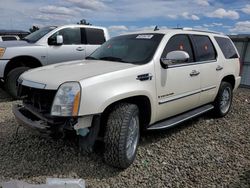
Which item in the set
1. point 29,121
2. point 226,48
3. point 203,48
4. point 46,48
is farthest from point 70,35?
point 29,121

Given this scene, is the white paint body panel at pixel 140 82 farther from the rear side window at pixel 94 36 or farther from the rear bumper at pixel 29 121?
the rear side window at pixel 94 36

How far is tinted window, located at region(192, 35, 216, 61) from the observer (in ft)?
15.8

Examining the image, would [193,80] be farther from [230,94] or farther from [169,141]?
[230,94]

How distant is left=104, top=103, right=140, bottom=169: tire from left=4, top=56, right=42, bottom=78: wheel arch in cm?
436

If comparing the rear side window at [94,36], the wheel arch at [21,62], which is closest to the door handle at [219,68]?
the rear side window at [94,36]

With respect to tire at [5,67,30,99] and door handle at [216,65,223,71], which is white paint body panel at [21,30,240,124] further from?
tire at [5,67,30,99]

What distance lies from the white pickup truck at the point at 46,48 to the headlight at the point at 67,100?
401 cm

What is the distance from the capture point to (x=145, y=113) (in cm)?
377

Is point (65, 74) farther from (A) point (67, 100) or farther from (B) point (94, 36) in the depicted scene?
(B) point (94, 36)

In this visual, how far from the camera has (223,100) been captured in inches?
226

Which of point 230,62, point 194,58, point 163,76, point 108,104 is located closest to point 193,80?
point 194,58

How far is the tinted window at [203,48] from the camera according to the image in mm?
4812

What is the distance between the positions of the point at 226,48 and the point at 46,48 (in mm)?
4477

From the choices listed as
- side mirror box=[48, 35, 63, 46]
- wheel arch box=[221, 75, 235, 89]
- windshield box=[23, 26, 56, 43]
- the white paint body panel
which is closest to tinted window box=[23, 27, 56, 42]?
windshield box=[23, 26, 56, 43]
